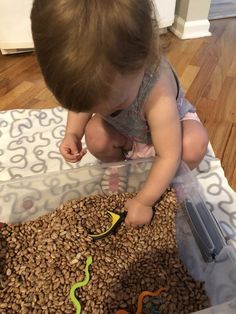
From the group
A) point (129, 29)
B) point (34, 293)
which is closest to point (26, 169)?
point (34, 293)

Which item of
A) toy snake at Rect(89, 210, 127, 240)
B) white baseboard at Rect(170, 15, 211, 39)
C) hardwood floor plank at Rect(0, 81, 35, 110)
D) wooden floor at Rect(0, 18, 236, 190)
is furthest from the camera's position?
white baseboard at Rect(170, 15, 211, 39)

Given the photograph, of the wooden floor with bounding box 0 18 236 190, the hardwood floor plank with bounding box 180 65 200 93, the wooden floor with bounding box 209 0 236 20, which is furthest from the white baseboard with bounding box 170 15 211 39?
the hardwood floor plank with bounding box 180 65 200 93

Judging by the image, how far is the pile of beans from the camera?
70 cm

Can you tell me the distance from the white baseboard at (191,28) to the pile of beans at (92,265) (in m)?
1.27

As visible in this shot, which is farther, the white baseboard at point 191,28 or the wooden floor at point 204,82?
the white baseboard at point 191,28

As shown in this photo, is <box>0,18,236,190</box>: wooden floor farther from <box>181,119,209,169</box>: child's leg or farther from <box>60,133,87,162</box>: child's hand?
<box>60,133,87,162</box>: child's hand

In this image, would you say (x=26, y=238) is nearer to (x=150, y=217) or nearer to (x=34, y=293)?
(x=34, y=293)

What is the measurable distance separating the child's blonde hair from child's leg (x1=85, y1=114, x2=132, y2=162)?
37cm

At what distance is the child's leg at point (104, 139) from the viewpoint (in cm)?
93

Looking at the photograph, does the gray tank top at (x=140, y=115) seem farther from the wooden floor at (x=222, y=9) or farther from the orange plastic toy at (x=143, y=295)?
the wooden floor at (x=222, y=9)

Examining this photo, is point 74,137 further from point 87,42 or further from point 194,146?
point 87,42

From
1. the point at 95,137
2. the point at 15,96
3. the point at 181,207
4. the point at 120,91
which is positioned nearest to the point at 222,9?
the point at 15,96

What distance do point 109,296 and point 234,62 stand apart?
1.28 meters

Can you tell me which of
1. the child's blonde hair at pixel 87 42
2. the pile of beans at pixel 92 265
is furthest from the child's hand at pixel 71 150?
the child's blonde hair at pixel 87 42
